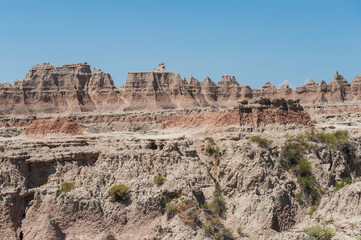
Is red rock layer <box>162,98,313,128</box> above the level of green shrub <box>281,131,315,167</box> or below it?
above

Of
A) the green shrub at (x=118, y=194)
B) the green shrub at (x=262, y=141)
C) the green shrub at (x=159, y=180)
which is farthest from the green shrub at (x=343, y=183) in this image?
the green shrub at (x=118, y=194)

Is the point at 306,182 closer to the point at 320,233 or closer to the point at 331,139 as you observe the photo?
the point at 331,139

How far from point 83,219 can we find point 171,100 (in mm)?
79893

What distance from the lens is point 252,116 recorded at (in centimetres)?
3706

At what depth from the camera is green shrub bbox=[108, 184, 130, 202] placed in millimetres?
29859

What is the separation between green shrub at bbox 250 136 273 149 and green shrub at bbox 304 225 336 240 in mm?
10134

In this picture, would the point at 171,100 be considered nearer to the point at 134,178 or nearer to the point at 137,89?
the point at 137,89

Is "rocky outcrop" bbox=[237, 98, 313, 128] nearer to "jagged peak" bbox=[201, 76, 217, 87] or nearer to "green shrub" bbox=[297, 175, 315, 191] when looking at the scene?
"green shrub" bbox=[297, 175, 315, 191]

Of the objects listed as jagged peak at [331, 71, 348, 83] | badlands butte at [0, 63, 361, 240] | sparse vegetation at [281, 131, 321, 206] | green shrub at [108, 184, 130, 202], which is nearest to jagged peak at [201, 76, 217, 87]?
jagged peak at [331, 71, 348, 83]

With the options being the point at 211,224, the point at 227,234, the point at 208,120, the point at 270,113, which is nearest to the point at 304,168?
the point at 270,113

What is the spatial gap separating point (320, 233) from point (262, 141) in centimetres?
1117

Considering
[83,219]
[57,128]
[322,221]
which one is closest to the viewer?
[322,221]

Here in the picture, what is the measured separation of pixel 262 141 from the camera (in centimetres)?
3347

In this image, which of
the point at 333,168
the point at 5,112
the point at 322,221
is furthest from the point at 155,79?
the point at 322,221
